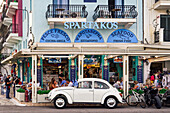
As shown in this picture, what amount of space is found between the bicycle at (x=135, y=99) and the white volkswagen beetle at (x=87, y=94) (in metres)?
1.34

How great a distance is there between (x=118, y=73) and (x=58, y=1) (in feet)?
25.4

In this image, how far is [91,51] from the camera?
815 inches

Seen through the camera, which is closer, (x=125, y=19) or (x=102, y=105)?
(x=102, y=105)

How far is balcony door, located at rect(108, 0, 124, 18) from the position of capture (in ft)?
90.3

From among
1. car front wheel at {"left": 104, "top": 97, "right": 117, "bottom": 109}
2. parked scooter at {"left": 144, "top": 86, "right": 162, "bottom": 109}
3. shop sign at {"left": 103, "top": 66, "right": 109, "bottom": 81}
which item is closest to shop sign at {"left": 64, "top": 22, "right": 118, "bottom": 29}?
shop sign at {"left": 103, "top": 66, "right": 109, "bottom": 81}

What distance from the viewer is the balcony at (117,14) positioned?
2695 cm

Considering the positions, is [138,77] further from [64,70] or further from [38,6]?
[38,6]

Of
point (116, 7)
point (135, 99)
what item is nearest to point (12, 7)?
point (116, 7)

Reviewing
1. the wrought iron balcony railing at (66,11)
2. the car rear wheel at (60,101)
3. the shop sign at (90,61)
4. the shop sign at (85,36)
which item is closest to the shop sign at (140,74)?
the shop sign at (90,61)

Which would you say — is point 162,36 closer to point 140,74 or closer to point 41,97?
point 140,74

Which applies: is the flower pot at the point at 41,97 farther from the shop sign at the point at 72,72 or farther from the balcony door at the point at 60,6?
the balcony door at the point at 60,6

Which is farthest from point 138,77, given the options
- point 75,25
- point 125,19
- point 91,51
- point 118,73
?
point 91,51

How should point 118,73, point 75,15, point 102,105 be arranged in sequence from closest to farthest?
point 102,105
point 75,15
point 118,73

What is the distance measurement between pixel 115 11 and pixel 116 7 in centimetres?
60
